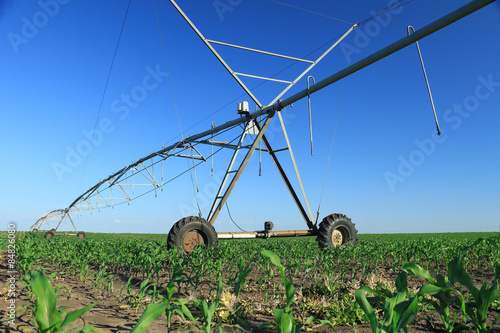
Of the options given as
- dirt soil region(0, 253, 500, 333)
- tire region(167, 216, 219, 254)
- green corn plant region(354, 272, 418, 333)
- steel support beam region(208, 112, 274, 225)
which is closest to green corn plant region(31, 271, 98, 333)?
dirt soil region(0, 253, 500, 333)

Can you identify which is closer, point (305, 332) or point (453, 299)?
point (453, 299)

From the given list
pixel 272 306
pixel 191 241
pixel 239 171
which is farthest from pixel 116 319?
pixel 239 171

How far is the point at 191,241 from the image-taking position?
23.0ft

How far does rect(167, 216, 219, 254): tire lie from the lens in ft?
22.4

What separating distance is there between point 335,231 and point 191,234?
14.6ft

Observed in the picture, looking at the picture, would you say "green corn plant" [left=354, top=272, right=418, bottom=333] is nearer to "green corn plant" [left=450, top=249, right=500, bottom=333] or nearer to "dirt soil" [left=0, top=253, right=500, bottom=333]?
"dirt soil" [left=0, top=253, right=500, bottom=333]

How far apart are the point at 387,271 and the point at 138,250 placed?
16.2 feet

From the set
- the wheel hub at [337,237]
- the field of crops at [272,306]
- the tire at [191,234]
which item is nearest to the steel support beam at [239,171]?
the tire at [191,234]

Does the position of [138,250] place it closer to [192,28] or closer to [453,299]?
[192,28]

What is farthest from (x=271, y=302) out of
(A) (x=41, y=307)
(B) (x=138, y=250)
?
(B) (x=138, y=250)

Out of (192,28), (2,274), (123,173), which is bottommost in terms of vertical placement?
(2,274)

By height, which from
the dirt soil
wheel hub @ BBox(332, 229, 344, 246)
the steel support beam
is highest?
the steel support beam

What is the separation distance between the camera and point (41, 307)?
2.11 m

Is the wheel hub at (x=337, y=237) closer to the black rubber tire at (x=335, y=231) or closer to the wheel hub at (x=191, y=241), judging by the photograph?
the black rubber tire at (x=335, y=231)
